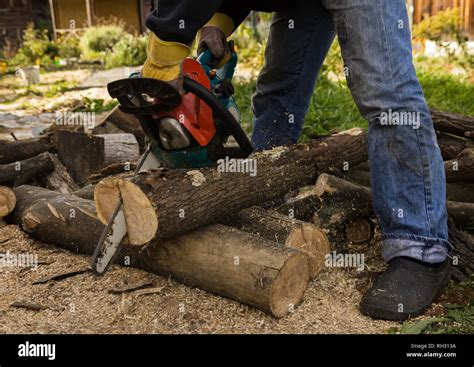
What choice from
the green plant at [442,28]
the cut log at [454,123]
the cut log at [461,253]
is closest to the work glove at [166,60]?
the cut log at [461,253]

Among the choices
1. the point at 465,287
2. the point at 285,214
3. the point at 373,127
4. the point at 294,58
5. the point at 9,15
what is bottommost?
the point at 465,287

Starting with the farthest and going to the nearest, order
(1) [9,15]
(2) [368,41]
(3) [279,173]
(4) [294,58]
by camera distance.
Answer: (1) [9,15]
(4) [294,58]
(3) [279,173]
(2) [368,41]

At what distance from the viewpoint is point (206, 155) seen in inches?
110

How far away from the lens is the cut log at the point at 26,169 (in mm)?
3918

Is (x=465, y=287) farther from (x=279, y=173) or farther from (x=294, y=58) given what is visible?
(x=294, y=58)

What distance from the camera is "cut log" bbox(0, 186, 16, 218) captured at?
11.9 feet

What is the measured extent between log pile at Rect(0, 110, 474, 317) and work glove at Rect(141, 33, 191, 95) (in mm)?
378

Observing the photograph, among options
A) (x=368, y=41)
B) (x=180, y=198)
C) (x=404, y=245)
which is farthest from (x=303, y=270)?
(x=368, y=41)

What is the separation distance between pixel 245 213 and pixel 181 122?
630 mm

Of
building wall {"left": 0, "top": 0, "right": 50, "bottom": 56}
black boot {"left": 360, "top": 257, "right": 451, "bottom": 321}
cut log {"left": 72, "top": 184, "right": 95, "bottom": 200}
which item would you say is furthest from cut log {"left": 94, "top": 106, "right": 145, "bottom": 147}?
building wall {"left": 0, "top": 0, "right": 50, "bottom": 56}

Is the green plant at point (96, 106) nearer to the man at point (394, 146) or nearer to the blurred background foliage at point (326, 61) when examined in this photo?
the blurred background foliage at point (326, 61)

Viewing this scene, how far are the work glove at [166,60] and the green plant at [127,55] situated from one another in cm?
922

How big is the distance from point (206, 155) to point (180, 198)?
30 centimetres

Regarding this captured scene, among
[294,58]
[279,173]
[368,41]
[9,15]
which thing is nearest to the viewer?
[368,41]
